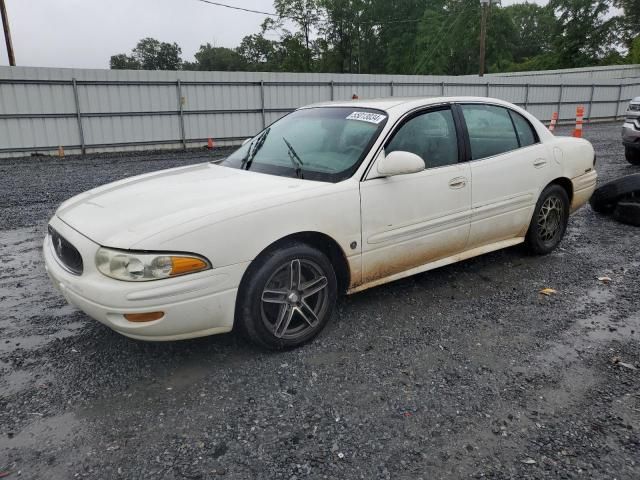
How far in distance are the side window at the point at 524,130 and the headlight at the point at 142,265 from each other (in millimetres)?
3334

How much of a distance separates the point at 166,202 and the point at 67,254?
2.23 ft

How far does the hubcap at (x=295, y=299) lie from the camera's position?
3.10 metres

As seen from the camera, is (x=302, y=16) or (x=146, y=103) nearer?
A: (x=146, y=103)

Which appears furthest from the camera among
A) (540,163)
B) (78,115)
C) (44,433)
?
(78,115)

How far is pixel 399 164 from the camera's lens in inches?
133

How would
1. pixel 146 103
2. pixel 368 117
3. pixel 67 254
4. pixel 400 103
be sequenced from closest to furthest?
1. pixel 67 254
2. pixel 368 117
3. pixel 400 103
4. pixel 146 103

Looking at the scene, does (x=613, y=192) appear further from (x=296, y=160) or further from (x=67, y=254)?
(x=67, y=254)

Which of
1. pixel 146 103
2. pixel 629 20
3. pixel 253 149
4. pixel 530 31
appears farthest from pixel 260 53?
pixel 253 149

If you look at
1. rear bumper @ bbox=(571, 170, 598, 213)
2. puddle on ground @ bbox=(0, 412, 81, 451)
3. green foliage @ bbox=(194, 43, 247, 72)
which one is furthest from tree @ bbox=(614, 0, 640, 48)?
puddle on ground @ bbox=(0, 412, 81, 451)

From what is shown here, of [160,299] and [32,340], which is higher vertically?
[160,299]

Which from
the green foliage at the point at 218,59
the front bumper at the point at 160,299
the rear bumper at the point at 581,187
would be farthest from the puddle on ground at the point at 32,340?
the green foliage at the point at 218,59

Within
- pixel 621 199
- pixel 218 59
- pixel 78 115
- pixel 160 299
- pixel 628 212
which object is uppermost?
pixel 218 59

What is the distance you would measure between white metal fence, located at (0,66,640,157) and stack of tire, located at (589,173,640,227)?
12209mm

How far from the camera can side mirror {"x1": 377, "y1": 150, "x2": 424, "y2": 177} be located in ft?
11.1
